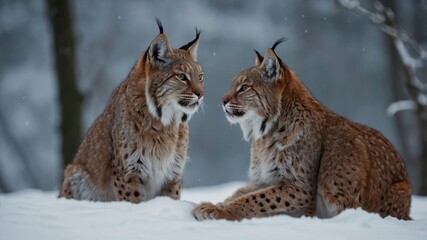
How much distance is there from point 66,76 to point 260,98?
22.1 ft

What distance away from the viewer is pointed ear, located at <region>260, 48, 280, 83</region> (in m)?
7.57

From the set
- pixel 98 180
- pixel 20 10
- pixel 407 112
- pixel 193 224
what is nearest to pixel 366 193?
pixel 193 224

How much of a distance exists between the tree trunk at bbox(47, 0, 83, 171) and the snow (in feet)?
22.2

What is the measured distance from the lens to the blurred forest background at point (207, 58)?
2475 centimetres

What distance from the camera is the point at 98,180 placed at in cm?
804

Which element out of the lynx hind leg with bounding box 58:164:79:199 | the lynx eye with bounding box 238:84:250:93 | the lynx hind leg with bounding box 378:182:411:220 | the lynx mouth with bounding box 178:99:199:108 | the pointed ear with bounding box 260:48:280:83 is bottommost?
the lynx hind leg with bounding box 58:164:79:199

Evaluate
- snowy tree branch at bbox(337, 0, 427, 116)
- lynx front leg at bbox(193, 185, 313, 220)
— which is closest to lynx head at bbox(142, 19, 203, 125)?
lynx front leg at bbox(193, 185, 313, 220)

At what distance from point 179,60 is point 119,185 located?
1.52 metres

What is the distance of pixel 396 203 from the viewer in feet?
23.5

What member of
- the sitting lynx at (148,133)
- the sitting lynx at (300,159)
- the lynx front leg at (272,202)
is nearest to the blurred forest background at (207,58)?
the sitting lynx at (300,159)

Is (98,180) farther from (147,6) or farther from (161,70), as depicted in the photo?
(147,6)

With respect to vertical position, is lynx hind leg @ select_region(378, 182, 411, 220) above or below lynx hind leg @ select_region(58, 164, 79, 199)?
above

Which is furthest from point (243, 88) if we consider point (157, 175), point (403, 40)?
point (403, 40)

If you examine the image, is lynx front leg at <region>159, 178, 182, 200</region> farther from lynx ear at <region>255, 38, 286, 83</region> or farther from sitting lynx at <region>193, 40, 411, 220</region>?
lynx ear at <region>255, 38, 286, 83</region>
